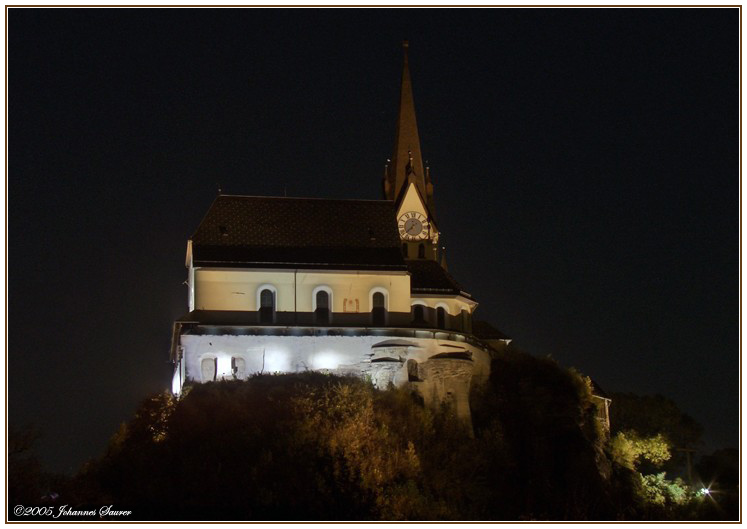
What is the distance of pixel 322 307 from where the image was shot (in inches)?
2985

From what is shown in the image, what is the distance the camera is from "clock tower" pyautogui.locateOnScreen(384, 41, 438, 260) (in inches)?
3359

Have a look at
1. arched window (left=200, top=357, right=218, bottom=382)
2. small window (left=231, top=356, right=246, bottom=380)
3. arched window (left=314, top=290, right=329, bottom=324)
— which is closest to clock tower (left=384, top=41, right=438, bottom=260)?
arched window (left=314, top=290, right=329, bottom=324)

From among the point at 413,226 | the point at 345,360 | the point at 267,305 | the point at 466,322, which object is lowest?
the point at 345,360

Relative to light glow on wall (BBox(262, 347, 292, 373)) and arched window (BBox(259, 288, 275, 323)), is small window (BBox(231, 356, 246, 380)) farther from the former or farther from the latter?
arched window (BBox(259, 288, 275, 323))

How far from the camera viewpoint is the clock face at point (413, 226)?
8531 centimetres

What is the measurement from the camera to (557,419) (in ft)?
245

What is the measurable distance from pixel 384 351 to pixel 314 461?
946 centimetres

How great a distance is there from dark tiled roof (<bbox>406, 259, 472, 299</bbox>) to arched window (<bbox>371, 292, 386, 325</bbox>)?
252 centimetres

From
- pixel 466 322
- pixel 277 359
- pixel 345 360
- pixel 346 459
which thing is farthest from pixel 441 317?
pixel 346 459

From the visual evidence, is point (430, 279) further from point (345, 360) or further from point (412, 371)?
point (345, 360)

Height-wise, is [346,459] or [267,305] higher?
[267,305]

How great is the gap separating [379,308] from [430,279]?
15.9 ft

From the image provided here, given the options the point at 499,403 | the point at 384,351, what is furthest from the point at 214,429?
the point at 499,403

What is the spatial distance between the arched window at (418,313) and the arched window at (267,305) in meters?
7.63
